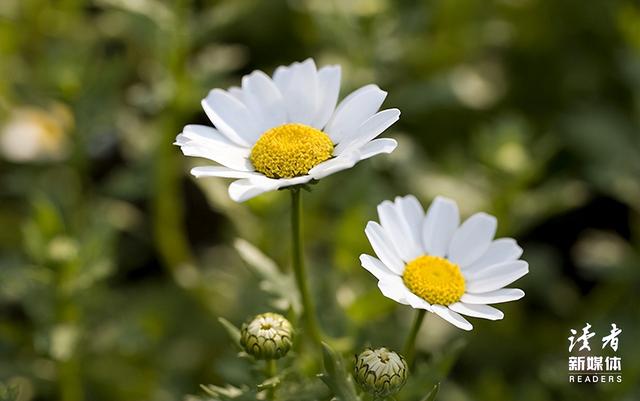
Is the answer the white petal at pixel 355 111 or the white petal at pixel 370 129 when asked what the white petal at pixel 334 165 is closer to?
the white petal at pixel 370 129

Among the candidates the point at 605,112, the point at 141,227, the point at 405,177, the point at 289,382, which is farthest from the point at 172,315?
the point at 605,112

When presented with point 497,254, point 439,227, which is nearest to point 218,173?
point 439,227

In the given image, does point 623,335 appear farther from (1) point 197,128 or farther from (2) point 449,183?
(1) point 197,128

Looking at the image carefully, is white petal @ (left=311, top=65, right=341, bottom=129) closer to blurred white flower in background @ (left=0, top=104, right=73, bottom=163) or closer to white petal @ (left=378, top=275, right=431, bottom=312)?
white petal @ (left=378, top=275, right=431, bottom=312)

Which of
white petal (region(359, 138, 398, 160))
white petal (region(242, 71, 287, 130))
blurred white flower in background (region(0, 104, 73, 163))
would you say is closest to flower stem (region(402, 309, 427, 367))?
white petal (region(359, 138, 398, 160))

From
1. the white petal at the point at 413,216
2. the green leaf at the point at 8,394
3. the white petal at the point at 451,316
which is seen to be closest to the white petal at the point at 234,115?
the white petal at the point at 413,216

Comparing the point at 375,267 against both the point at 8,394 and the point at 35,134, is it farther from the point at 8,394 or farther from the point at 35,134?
the point at 35,134
